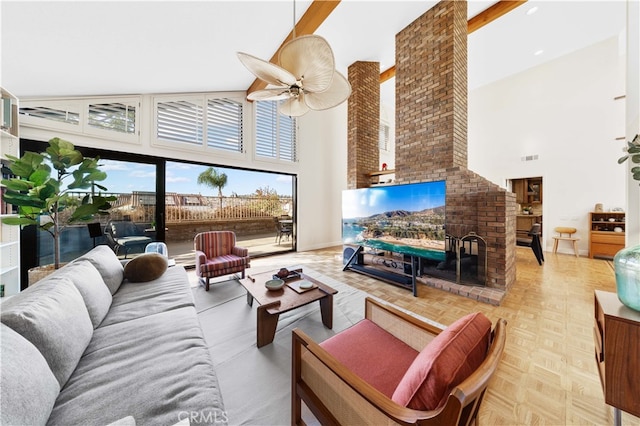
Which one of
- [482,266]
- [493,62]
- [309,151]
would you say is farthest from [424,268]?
[493,62]

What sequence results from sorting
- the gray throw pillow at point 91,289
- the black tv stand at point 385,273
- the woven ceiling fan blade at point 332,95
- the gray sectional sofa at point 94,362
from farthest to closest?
the black tv stand at point 385,273 → the woven ceiling fan blade at point 332,95 → the gray throw pillow at point 91,289 → the gray sectional sofa at point 94,362

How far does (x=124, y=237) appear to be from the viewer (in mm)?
3475

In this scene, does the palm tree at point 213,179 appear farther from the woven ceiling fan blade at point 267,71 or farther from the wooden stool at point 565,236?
the wooden stool at point 565,236

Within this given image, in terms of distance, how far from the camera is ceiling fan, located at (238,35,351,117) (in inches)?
61.2

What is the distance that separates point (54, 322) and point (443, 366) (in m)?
1.70

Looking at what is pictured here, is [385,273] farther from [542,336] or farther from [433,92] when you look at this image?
[433,92]

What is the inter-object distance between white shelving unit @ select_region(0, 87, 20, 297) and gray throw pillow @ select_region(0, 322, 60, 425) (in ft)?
8.61

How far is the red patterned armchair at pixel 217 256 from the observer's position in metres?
2.94

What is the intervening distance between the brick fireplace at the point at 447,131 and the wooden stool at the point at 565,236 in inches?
114

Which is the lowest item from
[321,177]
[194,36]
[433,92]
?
[321,177]

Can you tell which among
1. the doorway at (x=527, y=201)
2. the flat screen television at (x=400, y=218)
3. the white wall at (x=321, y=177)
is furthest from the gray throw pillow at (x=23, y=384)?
the doorway at (x=527, y=201)

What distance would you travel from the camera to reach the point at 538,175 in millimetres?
5164

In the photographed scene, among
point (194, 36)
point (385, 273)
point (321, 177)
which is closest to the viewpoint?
point (194, 36)

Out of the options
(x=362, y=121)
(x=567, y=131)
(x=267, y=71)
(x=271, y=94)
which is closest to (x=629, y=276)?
(x=267, y=71)
